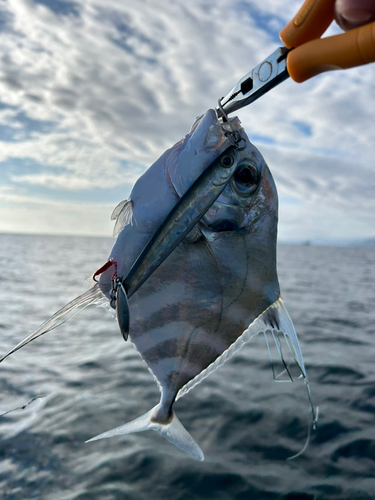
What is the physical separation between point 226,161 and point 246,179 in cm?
31

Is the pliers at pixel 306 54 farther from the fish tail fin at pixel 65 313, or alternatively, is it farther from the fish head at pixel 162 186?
the fish tail fin at pixel 65 313

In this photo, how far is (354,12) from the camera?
1.25 metres

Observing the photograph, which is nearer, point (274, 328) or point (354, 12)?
point (354, 12)

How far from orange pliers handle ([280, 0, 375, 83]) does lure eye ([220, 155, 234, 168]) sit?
1.47ft

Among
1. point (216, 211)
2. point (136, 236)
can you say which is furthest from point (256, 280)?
point (136, 236)

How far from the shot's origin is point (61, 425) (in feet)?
11.4

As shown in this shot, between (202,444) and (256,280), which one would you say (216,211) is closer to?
(256,280)

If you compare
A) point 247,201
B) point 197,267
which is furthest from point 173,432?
point 247,201

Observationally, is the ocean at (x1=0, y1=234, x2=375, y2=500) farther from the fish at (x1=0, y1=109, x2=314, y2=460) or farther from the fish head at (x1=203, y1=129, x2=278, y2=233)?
the fish head at (x1=203, y1=129, x2=278, y2=233)

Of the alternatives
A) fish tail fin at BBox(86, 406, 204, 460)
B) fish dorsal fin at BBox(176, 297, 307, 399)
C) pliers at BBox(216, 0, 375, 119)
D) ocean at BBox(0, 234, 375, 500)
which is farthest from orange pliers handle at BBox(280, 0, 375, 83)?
ocean at BBox(0, 234, 375, 500)

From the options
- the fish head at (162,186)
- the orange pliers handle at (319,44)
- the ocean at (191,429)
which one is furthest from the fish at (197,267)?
the ocean at (191,429)

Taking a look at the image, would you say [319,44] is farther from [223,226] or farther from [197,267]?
[197,267]

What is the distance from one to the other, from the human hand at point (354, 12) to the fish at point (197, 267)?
1.84ft

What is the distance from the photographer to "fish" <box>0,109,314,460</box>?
1.43m
